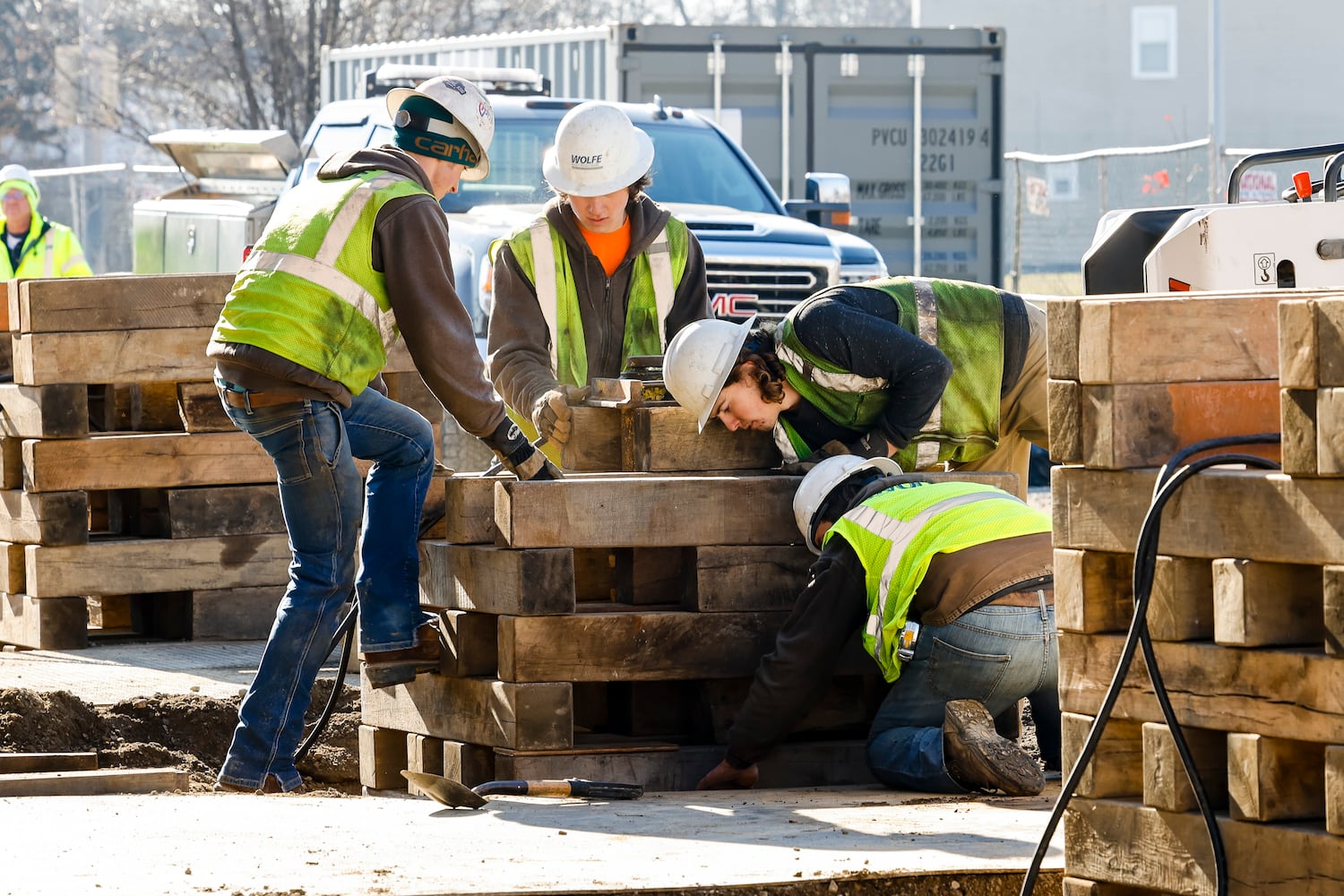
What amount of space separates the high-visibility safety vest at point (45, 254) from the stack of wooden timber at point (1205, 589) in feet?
41.5

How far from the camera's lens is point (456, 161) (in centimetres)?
612

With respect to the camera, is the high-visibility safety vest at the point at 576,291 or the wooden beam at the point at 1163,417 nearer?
the wooden beam at the point at 1163,417

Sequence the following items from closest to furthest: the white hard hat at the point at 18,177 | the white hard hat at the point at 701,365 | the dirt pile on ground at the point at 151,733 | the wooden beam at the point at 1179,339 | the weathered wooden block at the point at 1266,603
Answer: the weathered wooden block at the point at 1266,603 → the wooden beam at the point at 1179,339 → the white hard hat at the point at 701,365 → the dirt pile on ground at the point at 151,733 → the white hard hat at the point at 18,177

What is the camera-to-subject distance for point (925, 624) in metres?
5.74

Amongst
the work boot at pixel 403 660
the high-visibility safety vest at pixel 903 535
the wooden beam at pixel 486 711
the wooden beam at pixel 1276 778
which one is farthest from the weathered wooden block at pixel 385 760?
the wooden beam at pixel 1276 778

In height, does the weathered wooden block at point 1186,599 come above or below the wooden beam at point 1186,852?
above

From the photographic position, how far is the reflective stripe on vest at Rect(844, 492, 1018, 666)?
5629 mm

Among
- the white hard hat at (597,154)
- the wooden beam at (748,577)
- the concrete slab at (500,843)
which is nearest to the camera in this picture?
the concrete slab at (500,843)

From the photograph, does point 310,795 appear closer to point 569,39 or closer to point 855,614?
point 855,614

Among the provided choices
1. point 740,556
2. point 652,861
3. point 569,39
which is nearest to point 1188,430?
point 652,861

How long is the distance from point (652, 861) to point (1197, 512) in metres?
1.48

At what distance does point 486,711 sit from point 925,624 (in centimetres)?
134

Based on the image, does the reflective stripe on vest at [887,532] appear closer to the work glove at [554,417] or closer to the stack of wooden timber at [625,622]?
the stack of wooden timber at [625,622]

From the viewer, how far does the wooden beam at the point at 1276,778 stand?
3871 mm
